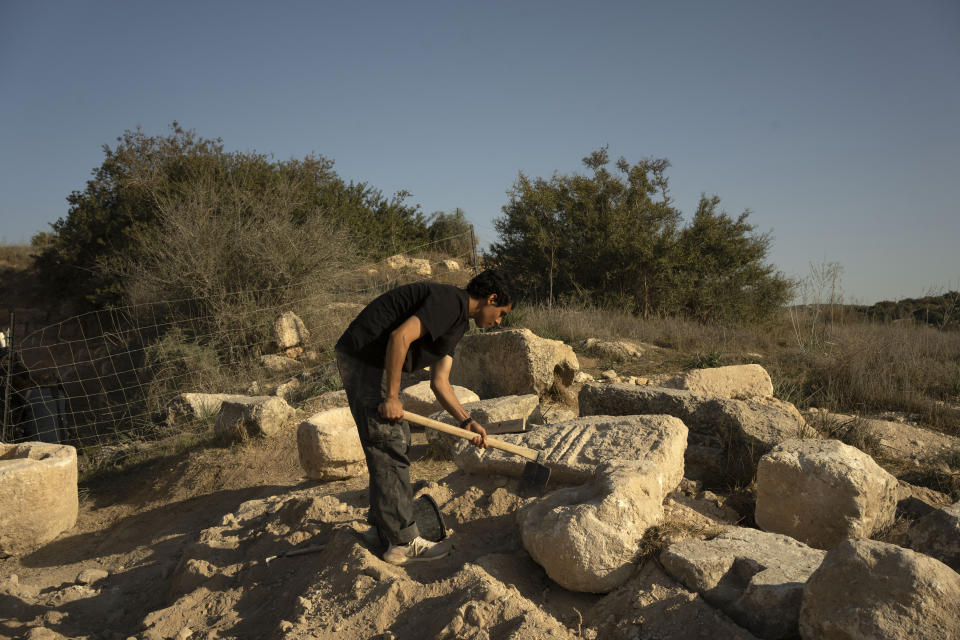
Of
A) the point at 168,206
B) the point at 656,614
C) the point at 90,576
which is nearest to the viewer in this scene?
the point at 656,614

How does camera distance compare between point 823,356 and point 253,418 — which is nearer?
point 253,418

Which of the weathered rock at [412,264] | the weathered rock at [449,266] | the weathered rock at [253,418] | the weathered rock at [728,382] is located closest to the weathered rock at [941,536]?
the weathered rock at [728,382]

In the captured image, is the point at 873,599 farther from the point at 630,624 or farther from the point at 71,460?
the point at 71,460

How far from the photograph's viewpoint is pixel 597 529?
271cm

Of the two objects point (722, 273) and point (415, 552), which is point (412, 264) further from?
point (415, 552)

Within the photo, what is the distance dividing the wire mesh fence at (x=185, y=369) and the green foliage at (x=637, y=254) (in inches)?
160

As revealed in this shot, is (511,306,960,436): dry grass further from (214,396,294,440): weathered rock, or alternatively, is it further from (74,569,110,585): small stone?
(74,569,110,585): small stone

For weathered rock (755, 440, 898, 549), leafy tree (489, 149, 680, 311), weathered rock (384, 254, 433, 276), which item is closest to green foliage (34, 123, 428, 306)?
weathered rock (384, 254, 433, 276)

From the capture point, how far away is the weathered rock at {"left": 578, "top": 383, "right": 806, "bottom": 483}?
4090 millimetres

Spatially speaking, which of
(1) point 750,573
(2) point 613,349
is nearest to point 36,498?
(1) point 750,573

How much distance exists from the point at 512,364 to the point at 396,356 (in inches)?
131

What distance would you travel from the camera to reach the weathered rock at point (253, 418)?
609cm

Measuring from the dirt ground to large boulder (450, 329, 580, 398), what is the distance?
4.33 feet

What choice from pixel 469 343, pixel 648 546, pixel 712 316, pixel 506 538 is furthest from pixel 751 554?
pixel 712 316
